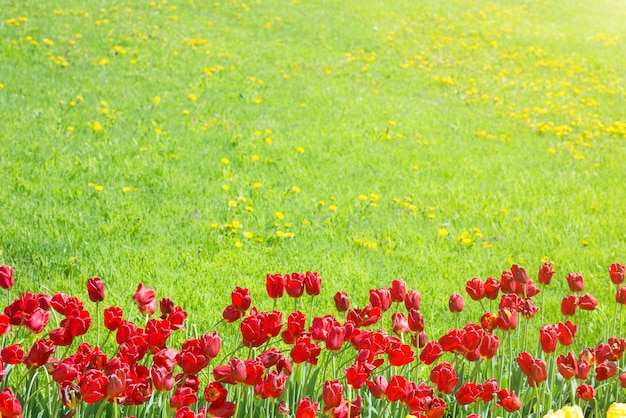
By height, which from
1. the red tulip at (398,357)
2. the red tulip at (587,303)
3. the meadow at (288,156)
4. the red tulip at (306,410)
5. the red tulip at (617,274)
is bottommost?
the meadow at (288,156)

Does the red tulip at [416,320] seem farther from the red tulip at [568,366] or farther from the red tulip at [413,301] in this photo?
the red tulip at [568,366]

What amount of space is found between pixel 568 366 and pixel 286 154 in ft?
16.8

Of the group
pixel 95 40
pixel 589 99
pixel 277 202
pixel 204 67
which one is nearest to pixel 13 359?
pixel 277 202

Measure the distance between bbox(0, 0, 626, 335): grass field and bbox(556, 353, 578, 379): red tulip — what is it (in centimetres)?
211

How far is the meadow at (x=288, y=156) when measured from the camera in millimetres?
5059

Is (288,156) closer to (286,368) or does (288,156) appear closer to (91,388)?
(286,368)

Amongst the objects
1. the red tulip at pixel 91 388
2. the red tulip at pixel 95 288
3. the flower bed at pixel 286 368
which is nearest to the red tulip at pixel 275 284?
the flower bed at pixel 286 368

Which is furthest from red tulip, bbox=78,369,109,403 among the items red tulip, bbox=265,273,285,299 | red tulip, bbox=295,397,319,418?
red tulip, bbox=265,273,285,299

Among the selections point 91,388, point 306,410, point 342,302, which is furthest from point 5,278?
point 306,410

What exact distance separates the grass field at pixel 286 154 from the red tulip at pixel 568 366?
2109mm

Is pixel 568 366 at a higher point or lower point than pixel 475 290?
higher

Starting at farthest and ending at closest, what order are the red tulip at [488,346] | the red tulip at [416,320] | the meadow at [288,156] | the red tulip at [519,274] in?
1. the meadow at [288,156]
2. the red tulip at [519,274]
3. the red tulip at [416,320]
4. the red tulip at [488,346]

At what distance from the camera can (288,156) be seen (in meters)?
7.16

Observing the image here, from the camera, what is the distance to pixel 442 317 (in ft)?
14.9
